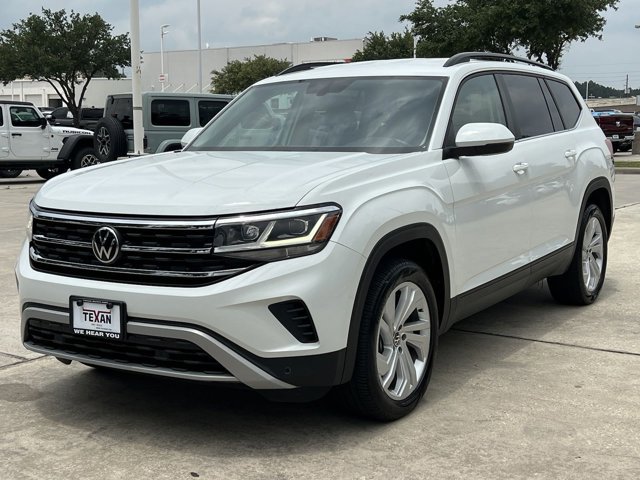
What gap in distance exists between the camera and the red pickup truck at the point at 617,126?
28.0 metres

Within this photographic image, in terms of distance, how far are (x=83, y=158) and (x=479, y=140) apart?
16214 millimetres

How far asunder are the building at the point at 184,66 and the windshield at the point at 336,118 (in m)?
66.7

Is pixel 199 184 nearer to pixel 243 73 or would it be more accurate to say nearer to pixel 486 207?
pixel 486 207

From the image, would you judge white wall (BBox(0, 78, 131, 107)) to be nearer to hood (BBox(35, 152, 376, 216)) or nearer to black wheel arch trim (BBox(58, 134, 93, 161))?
black wheel arch trim (BBox(58, 134, 93, 161))

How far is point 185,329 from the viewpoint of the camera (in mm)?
3275

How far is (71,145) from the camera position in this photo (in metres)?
18.8

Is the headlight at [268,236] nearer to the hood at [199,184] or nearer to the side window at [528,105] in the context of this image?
the hood at [199,184]

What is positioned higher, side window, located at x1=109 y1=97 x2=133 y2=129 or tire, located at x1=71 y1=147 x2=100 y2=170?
side window, located at x1=109 y1=97 x2=133 y2=129

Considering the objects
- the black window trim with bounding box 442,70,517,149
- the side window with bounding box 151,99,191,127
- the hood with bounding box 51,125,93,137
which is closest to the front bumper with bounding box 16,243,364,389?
the black window trim with bounding box 442,70,517,149

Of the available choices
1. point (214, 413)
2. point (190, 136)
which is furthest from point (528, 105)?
point (214, 413)

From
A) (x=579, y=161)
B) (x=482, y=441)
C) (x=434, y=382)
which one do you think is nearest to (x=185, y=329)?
(x=482, y=441)

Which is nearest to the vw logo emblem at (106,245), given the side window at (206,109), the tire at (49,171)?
the side window at (206,109)

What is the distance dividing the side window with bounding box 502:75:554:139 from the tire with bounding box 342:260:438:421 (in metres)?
1.74

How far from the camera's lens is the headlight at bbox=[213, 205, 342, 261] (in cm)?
328
